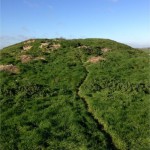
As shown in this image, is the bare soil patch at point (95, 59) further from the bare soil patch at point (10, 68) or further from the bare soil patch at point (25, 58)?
the bare soil patch at point (10, 68)

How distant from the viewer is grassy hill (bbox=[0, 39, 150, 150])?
25.5m

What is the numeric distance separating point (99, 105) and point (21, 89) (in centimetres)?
1159

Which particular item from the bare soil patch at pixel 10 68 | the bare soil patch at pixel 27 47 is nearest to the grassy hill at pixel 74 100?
the bare soil patch at pixel 10 68

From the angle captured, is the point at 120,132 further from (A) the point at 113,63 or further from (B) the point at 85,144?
(A) the point at 113,63

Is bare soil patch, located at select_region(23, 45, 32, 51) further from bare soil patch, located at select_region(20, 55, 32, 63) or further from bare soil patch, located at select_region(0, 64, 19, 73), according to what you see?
bare soil patch, located at select_region(0, 64, 19, 73)

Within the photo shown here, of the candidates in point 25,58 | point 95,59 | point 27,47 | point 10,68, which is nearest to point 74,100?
point 10,68

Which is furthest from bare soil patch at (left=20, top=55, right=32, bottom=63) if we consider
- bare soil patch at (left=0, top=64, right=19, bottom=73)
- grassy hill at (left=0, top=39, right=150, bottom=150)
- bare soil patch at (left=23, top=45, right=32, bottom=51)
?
bare soil patch at (left=23, top=45, right=32, bottom=51)

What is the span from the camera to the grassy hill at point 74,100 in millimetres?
25469

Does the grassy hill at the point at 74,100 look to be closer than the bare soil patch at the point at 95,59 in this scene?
Yes

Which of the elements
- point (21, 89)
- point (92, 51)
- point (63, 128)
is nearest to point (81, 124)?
point (63, 128)

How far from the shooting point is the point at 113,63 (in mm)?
50719

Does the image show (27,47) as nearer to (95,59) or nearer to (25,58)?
(25,58)

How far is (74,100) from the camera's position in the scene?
113ft

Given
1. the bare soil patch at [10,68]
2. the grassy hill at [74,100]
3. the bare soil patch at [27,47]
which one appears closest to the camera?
the grassy hill at [74,100]
